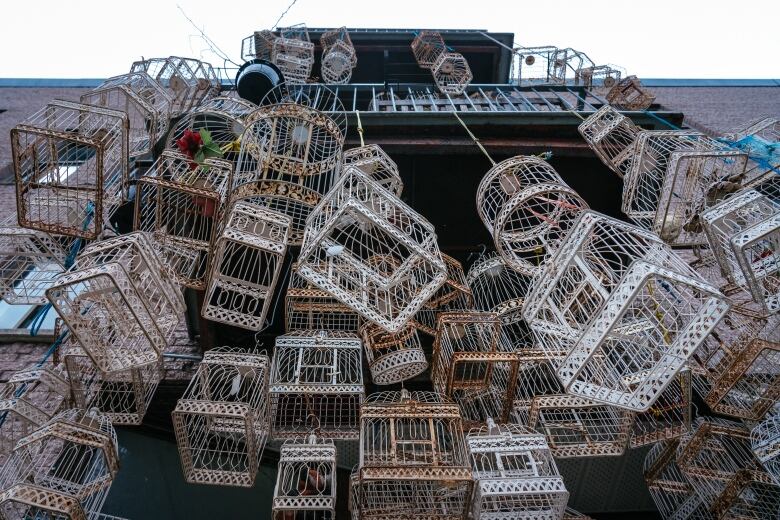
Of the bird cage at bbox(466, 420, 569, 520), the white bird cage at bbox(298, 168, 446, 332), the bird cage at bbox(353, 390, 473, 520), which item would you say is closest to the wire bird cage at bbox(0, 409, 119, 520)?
the bird cage at bbox(353, 390, 473, 520)

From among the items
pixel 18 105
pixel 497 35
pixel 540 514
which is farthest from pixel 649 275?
pixel 18 105

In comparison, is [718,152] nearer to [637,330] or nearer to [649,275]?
[637,330]

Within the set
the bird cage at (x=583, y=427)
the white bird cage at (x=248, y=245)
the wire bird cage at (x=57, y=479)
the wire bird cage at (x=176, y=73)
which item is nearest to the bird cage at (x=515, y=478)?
the bird cage at (x=583, y=427)

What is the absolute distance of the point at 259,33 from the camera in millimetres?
11211

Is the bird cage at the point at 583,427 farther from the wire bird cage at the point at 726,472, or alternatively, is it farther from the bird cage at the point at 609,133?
the bird cage at the point at 609,133

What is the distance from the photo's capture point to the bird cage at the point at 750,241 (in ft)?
9.23

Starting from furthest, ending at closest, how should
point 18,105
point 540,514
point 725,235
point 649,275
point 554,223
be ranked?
point 18,105 → point 554,223 → point 725,235 → point 540,514 → point 649,275

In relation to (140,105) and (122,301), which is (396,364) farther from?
(140,105)

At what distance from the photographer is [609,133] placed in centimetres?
517

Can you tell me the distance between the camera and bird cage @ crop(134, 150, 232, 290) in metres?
3.75

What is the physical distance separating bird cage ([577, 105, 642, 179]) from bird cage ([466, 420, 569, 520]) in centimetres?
301

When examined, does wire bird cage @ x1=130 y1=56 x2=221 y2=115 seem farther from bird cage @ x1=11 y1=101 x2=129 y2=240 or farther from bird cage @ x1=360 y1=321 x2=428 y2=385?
bird cage @ x1=360 y1=321 x2=428 y2=385

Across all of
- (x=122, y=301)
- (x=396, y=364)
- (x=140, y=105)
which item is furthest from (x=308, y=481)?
(x=140, y=105)

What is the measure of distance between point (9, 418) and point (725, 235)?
18.0ft
